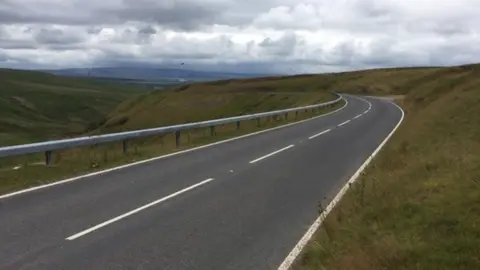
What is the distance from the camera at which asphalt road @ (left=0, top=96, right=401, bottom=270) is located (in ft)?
22.9

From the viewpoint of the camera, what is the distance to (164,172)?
1426 centimetres

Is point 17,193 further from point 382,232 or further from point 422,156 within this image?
point 422,156

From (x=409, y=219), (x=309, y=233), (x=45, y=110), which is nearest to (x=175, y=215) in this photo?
(x=309, y=233)

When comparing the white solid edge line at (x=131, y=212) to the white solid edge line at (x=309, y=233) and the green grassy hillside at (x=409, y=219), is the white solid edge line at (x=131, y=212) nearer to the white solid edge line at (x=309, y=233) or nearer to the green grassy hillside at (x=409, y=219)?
the white solid edge line at (x=309, y=233)

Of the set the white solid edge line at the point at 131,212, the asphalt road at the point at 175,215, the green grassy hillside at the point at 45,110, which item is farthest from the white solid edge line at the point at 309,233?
the green grassy hillside at the point at 45,110

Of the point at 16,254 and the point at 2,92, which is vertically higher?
the point at 16,254

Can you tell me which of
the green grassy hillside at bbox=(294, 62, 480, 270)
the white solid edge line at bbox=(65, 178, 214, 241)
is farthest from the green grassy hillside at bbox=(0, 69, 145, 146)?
the green grassy hillside at bbox=(294, 62, 480, 270)

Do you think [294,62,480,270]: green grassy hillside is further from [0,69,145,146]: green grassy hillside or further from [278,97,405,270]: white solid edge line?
[0,69,145,146]: green grassy hillside

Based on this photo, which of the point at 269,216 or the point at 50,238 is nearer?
the point at 50,238

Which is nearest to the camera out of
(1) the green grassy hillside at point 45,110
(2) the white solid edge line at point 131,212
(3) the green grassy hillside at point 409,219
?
(3) the green grassy hillside at point 409,219

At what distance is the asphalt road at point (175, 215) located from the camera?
6973 millimetres

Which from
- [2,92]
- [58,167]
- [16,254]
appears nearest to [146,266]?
[16,254]

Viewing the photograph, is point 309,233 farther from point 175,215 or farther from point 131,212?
point 131,212

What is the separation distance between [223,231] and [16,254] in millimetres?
2650
